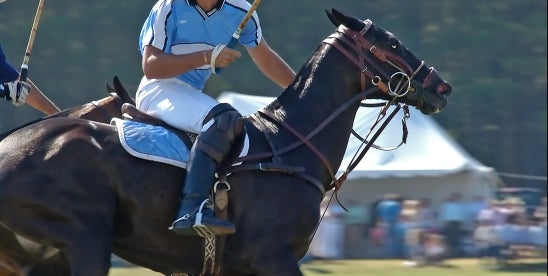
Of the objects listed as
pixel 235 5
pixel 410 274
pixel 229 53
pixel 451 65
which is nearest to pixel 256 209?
pixel 229 53

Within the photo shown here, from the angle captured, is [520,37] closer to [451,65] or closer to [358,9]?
[451,65]

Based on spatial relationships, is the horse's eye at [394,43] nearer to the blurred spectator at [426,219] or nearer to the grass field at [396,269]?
the grass field at [396,269]

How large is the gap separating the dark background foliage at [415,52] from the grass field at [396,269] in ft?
40.3

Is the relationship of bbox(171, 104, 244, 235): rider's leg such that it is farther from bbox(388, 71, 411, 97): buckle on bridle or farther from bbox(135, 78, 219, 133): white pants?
bbox(388, 71, 411, 97): buckle on bridle

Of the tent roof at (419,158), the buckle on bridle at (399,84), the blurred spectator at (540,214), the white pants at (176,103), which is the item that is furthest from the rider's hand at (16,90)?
the blurred spectator at (540,214)

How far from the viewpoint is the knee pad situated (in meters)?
5.85

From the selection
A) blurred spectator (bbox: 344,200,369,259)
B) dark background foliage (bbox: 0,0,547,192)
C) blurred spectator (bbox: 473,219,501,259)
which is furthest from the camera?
dark background foliage (bbox: 0,0,547,192)

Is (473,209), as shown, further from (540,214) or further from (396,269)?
(396,269)

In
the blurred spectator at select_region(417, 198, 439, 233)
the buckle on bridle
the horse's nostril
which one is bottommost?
the blurred spectator at select_region(417, 198, 439, 233)

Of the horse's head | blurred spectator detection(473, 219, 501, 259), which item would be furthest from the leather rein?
blurred spectator detection(473, 219, 501, 259)

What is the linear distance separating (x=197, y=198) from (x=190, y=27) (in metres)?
1.09

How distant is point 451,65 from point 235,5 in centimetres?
2762

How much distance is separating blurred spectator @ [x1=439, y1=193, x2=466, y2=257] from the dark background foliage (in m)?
11.4

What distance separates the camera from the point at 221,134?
232 inches
